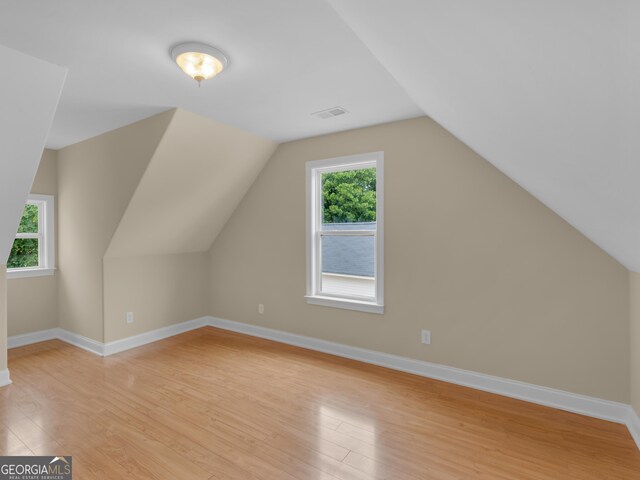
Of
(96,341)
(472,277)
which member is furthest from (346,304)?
(96,341)

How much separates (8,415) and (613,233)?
4.20 metres

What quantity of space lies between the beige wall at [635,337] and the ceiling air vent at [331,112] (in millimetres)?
2511

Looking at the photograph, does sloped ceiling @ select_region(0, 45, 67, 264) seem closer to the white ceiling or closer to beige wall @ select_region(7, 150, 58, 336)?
the white ceiling

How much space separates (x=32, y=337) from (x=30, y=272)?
80cm

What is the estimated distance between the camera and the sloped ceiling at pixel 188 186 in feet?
11.0

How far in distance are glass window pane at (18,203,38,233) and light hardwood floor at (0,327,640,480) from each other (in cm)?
169

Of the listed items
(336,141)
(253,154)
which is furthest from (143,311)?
(336,141)

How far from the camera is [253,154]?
4.07 m

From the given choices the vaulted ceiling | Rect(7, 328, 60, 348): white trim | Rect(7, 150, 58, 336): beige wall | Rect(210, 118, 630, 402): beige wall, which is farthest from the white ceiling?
Rect(7, 328, 60, 348): white trim

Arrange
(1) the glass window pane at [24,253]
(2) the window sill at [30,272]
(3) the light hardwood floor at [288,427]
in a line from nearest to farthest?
(3) the light hardwood floor at [288,427], (2) the window sill at [30,272], (1) the glass window pane at [24,253]

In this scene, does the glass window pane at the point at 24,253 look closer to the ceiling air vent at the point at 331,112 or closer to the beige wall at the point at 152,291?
the beige wall at the point at 152,291

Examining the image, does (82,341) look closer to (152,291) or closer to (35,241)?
(152,291)

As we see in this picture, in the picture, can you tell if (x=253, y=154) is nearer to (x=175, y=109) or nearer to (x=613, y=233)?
(x=175, y=109)

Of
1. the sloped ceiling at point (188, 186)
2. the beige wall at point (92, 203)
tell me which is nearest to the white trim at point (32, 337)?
the beige wall at point (92, 203)
